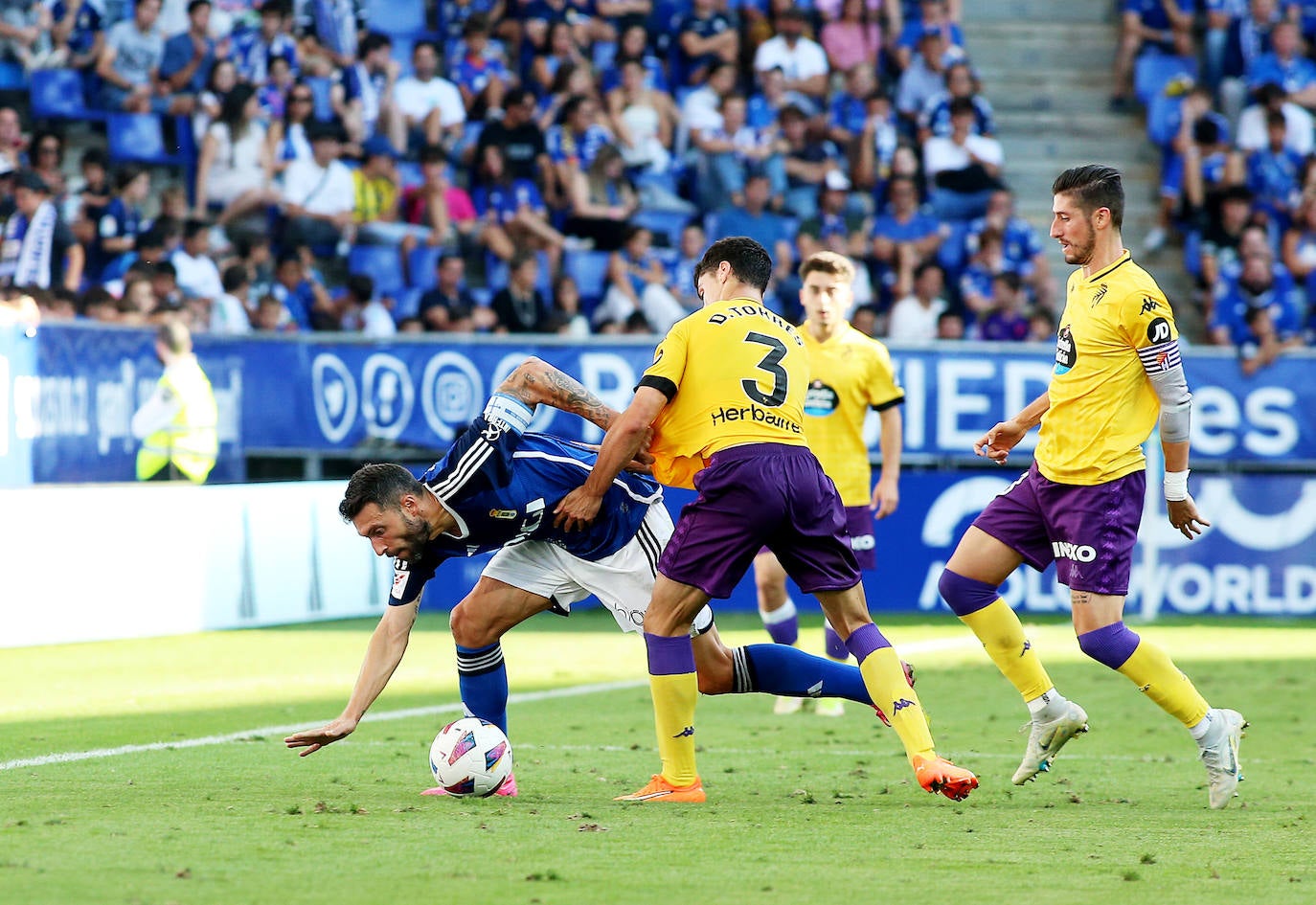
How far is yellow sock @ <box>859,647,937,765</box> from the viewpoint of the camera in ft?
20.6

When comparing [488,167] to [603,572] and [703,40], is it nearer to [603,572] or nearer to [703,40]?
[703,40]

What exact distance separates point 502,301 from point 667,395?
10435 millimetres

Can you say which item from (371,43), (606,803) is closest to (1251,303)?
(371,43)

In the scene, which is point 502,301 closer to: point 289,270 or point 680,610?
point 289,270

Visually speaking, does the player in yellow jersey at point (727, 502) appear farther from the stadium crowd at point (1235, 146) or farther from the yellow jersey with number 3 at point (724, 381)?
the stadium crowd at point (1235, 146)

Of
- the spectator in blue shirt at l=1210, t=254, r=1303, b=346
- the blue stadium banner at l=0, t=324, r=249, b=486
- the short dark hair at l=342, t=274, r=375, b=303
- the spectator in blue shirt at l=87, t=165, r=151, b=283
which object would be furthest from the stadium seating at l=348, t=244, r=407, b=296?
the spectator in blue shirt at l=1210, t=254, r=1303, b=346

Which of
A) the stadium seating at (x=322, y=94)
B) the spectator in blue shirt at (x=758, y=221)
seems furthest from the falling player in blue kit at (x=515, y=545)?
the stadium seating at (x=322, y=94)

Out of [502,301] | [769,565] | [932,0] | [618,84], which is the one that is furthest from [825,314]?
[932,0]

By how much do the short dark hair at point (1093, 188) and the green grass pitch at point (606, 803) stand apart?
2238 millimetres

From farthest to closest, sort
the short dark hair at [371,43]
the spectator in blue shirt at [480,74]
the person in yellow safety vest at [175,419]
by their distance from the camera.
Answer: the spectator in blue shirt at [480,74] → the short dark hair at [371,43] → the person in yellow safety vest at [175,419]

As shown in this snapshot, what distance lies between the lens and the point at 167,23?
18453 mm

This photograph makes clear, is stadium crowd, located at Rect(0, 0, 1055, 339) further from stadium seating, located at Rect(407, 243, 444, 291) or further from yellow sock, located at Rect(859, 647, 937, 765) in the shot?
yellow sock, located at Rect(859, 647, 937, 765)

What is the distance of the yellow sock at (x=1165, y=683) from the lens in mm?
6766

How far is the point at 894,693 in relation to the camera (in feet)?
20.9
